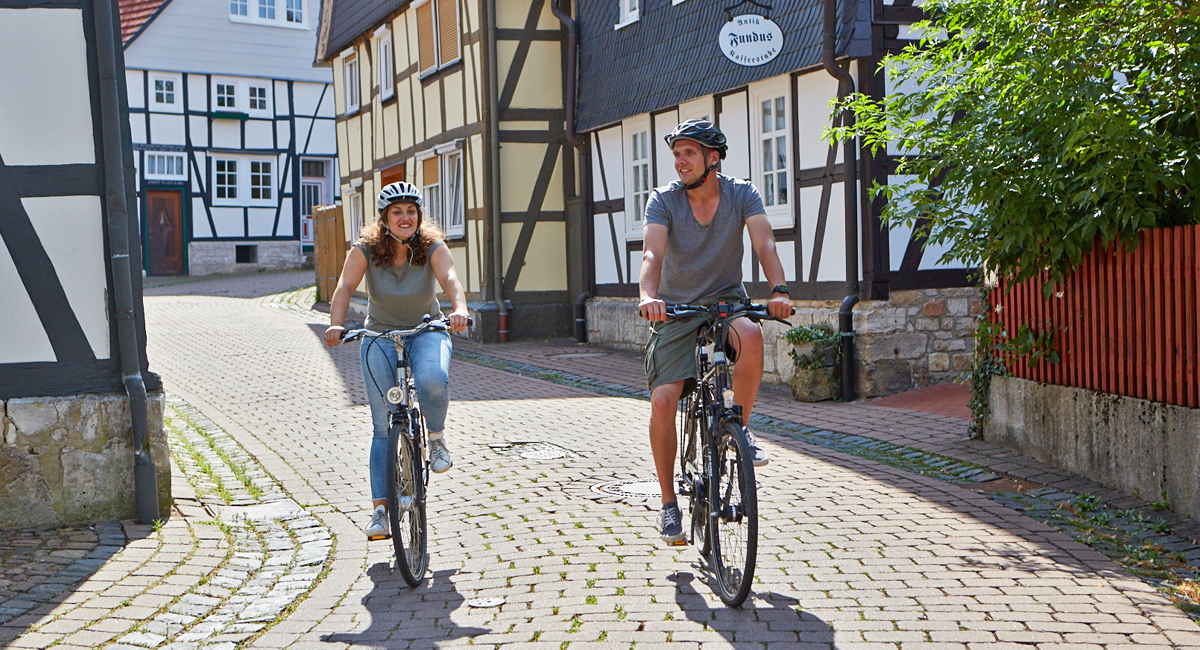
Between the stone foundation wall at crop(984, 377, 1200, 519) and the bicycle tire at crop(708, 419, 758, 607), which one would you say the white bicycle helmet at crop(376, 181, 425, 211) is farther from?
the stone foundation wall at crop(984, 377, 1200, 519)

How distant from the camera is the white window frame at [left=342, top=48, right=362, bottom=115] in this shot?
24.6m

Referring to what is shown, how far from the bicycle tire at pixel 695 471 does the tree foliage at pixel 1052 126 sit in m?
2.32

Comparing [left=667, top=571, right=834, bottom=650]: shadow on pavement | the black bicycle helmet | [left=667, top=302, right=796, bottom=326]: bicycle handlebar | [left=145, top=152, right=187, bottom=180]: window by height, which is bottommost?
[left=667, top=571, right=834, bottom=650]: shadow on pavement

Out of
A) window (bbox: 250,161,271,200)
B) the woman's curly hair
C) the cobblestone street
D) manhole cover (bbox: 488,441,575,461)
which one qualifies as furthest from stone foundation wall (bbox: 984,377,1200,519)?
window (bbox: 250,161,271,200)

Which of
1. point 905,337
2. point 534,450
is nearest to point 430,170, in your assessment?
point 905,337

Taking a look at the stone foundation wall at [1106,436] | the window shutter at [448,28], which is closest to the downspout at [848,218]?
the stone foundation wall at [1106,436]

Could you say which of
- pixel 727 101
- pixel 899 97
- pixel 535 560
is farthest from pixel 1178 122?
pixel 727 101

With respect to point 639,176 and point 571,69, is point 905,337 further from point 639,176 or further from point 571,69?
point 571,69

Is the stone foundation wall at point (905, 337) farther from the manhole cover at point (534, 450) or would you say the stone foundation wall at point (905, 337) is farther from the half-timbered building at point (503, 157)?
the half-timbered building at point (503, 157)

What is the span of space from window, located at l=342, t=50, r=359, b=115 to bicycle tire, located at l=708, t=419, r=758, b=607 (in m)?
21.1

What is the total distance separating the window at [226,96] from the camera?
3519cm

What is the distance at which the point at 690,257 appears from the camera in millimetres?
5168

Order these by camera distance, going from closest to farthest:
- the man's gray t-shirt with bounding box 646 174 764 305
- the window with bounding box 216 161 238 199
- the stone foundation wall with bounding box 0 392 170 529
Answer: the man's gray t-shirt with bounding box 646 174 764 305
the stone foundation wall with bounding box 0 392 170 529
the window with bounding box 216 161 238 199

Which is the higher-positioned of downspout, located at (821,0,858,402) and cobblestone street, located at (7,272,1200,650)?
downspout, located at (821,0,858,402)
